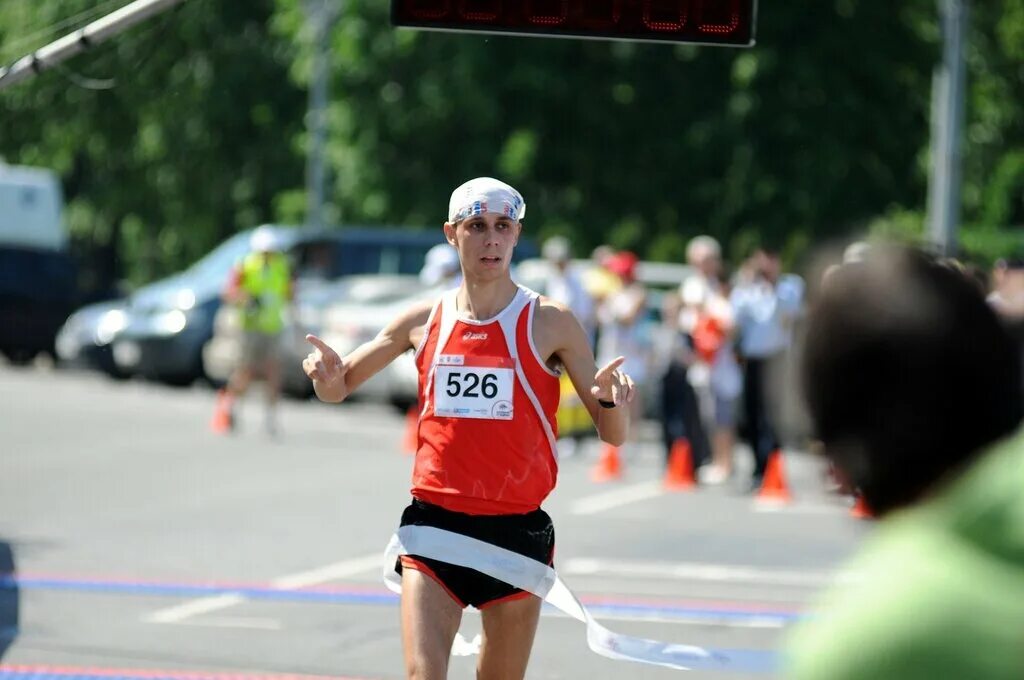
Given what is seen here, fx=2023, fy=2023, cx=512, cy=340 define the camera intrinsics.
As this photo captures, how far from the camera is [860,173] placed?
108 ft

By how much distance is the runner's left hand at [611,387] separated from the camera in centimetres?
552

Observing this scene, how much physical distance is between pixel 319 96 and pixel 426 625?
29944 millimetres

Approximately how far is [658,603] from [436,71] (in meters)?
24.4

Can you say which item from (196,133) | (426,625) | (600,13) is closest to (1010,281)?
(600,13)

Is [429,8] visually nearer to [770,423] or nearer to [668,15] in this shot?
[668,15]

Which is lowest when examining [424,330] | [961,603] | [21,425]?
[21,425]

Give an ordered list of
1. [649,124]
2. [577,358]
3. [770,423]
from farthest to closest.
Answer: [649,124] → [770,423] → [577,358]

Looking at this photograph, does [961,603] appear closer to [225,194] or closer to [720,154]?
[720,154]

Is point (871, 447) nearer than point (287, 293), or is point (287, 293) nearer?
point (871, 447)

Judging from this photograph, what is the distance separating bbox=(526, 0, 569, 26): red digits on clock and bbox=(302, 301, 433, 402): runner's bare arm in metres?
1.34

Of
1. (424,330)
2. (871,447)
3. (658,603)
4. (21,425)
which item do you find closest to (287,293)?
(21,425)

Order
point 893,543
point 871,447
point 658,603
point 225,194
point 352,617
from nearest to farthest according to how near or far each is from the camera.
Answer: point 893,543 < point 871,447 < point 352,617 < point 658,603 < point 225,194

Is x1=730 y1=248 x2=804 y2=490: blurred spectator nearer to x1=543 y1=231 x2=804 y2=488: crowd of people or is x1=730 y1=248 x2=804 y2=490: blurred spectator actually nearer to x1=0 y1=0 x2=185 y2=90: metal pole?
x1=543 y1=231 x2=804 y2=488: crowd of people

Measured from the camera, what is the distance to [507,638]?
5492 millimetres
